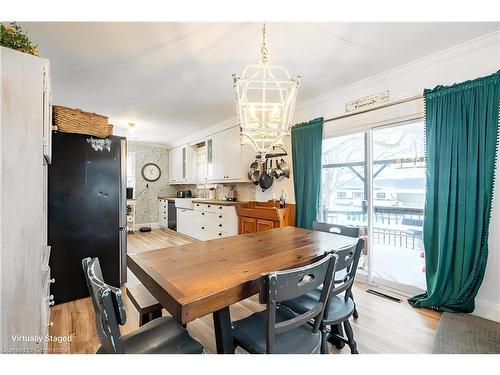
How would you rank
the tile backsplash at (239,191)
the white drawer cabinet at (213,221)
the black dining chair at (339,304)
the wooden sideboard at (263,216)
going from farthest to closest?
1. the tile backsplash at (239,191)
2. the white drawer cabinet at (213,221)
3. the wooden sideboard at (263,216)
4. the black dining chair at (339,304)

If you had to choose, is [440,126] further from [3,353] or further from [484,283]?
[3,353]

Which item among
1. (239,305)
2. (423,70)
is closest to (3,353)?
(239,305)

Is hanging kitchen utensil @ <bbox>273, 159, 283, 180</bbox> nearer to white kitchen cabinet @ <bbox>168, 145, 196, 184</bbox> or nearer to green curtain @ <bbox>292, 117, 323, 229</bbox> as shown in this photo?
green curtain @ <bbox>292, 117, 323, 229</bbox>

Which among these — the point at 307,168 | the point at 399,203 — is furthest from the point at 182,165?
the point at 399,203

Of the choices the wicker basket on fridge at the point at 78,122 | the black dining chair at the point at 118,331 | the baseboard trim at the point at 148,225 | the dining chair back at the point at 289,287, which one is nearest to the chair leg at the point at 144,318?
the black dining chair at the point at 118,331

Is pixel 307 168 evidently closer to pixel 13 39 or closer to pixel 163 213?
pixel 13 39

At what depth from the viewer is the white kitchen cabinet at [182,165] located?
5.92m

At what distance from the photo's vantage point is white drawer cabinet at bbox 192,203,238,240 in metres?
4.25

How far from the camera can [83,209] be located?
8.16ft

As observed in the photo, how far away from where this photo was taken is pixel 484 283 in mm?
2066

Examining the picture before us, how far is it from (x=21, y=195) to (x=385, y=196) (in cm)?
322

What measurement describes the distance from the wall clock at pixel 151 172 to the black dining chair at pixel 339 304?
234 inches

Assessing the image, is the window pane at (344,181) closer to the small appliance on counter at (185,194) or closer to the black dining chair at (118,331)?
the black dining chair at (118,331)
